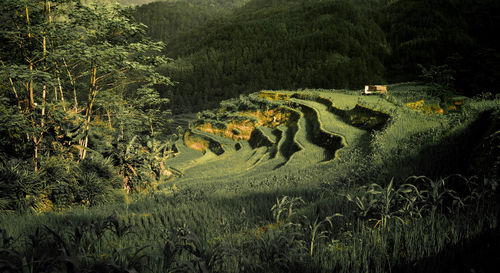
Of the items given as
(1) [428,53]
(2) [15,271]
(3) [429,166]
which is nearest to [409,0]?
(1) [428,53]

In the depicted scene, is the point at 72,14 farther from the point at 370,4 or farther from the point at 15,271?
the point at 370,4

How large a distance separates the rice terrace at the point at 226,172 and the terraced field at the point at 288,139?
130 mm

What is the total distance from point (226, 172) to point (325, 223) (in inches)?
456

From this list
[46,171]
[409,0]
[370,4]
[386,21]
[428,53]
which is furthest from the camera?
[370,4]

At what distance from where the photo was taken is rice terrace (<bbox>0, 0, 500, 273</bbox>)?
6.27 ft

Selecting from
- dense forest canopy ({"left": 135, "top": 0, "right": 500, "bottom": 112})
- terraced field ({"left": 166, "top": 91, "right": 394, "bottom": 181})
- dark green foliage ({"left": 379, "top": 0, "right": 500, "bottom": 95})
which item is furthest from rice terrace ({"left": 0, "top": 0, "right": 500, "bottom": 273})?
dense forest canopy ({"left": 135, "top": 0, "right": 500, "bottom": 112})

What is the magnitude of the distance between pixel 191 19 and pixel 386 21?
8649 centimetres

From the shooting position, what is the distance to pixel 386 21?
54906 mm

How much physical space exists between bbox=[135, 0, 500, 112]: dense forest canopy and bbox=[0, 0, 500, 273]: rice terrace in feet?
22.1

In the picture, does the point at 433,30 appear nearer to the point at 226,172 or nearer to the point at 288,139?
the point at 288,139

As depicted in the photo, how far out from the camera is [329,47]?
49438mm

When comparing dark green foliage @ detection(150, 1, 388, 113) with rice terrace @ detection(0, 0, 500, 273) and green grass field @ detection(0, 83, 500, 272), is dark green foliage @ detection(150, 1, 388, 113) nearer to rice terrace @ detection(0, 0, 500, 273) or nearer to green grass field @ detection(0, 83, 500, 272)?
rice terrace @ detection(0, 0, 500, 273)

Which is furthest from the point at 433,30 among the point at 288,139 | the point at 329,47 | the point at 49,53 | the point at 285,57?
the point at 49,53

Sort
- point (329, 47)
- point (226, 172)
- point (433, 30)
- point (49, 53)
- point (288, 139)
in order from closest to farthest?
1. point (49, 53)
2. point (226, 172)
3. point (288, 139)
4. point (433, 30)
5. point (329, 47)
